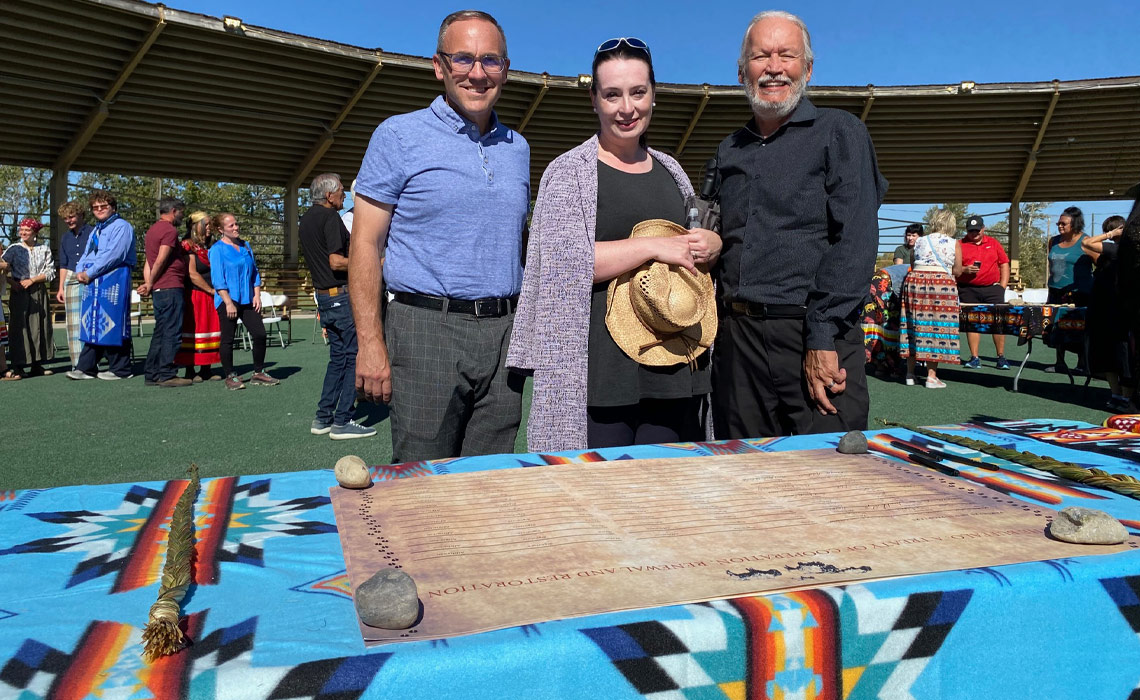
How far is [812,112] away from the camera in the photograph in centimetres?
208

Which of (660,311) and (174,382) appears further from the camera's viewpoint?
(174,382)

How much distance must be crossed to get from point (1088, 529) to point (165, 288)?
24.4ft

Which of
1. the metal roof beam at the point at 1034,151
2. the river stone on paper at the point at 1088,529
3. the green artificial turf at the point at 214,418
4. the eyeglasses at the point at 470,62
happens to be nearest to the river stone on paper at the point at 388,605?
the river stone on paper at the point at 1088,529

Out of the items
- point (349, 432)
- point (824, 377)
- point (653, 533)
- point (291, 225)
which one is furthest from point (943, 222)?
point (291, 225)

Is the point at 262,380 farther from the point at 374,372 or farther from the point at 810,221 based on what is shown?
the point at 810,221

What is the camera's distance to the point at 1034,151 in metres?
16.2

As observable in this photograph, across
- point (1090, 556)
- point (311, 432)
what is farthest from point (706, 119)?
point (1090, 556)

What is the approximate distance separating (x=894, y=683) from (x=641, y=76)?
5.12ft

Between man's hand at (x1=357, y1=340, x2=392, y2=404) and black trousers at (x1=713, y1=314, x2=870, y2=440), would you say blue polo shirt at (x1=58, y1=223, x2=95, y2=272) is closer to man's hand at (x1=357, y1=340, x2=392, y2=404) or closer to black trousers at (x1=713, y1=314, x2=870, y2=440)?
man's hand at (x1=357, y1=340, x2=392, y2=404)

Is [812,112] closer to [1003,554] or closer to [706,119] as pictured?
[1003,554]

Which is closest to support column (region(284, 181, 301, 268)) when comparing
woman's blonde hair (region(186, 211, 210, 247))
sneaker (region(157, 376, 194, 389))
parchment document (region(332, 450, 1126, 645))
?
woman's blonde hair (region(186, 211, 210, 247))

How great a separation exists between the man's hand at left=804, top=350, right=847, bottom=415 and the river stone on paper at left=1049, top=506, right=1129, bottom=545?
982 mm

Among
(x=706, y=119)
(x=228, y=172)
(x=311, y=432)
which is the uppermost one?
(x=706, y=119)

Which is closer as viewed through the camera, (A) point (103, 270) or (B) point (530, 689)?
(B) point (530, 689)
